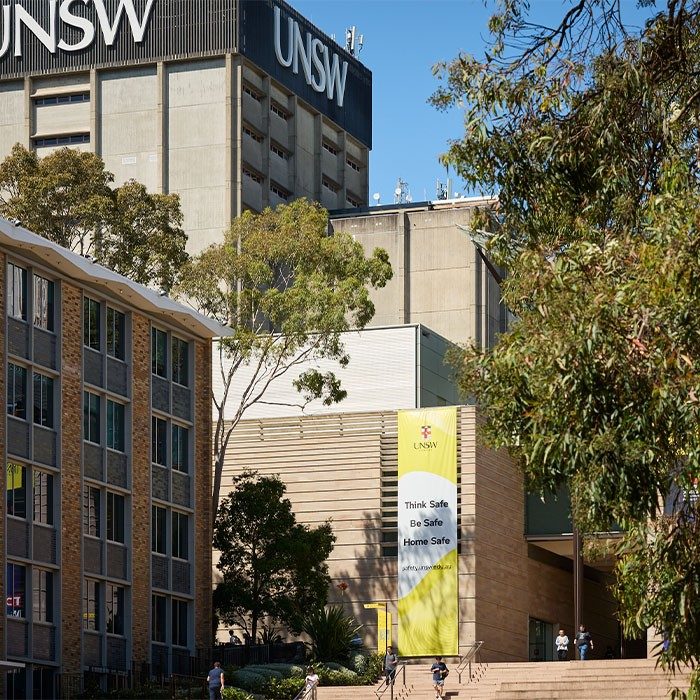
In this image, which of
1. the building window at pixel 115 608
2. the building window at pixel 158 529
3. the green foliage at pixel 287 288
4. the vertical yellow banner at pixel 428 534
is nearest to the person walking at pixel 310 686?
the building window at pixel 115 608

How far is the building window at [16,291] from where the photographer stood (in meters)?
43.3

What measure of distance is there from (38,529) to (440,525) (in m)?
14.6

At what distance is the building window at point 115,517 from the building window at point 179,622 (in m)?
3.79

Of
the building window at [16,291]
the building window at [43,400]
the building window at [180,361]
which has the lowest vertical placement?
the building window at [43,400]

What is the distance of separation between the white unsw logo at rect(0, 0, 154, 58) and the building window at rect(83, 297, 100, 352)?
40200 millimetres

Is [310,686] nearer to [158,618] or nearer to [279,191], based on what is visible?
[158,618]

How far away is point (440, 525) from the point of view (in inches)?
2117

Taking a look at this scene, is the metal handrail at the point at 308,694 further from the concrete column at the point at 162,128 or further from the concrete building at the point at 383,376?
the concrete column at the point at 162,128

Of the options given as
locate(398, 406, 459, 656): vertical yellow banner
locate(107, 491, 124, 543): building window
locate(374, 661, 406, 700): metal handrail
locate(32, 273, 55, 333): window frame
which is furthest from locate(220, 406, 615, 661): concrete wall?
locate(32, 273, 55, 333): window frame

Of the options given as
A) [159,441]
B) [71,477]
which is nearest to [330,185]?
[159,441]

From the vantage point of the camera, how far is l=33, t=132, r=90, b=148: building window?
87125 mm

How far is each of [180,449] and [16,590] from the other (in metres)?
9.91

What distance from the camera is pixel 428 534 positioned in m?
53.9

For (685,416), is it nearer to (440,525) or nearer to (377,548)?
(440,525)
